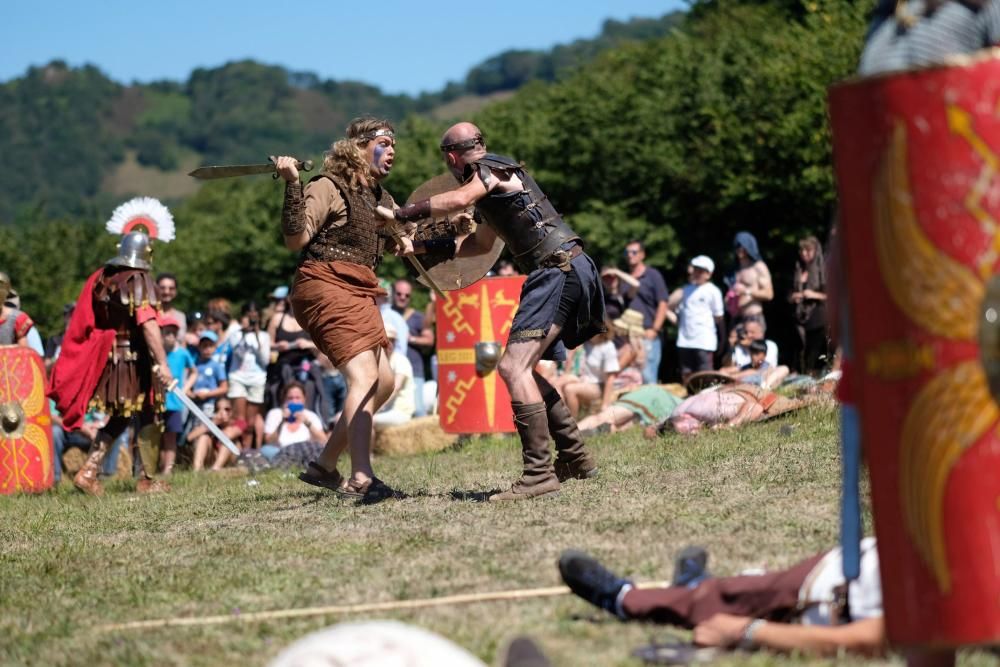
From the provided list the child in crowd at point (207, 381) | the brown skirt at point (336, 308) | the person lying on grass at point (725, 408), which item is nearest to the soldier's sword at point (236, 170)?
the brown skirt at point (336, 308)

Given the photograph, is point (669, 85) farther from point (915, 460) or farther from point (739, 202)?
point (915, 460)

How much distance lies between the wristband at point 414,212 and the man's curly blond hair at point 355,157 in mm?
735

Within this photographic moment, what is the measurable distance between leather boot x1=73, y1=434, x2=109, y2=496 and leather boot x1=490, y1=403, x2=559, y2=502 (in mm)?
4143

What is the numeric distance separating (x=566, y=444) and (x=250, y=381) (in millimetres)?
6868

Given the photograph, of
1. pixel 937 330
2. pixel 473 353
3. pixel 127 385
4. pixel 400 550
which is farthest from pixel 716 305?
pixel 937 330

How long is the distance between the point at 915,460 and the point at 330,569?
2.98 m

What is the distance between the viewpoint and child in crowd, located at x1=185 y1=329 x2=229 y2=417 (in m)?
14.2

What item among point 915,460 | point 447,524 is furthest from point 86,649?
point 915,460

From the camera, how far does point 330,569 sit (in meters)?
5.61

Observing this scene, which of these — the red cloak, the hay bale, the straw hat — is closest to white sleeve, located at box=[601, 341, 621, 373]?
the straw hat

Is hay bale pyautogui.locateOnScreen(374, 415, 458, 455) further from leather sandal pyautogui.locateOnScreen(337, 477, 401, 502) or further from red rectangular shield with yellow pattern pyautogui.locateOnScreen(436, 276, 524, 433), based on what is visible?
leather sandal pyautogui.locateOnScreen(337, 477, 401, 502)

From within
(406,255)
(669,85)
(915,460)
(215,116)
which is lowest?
(915,460)

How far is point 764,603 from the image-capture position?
4.19 meters

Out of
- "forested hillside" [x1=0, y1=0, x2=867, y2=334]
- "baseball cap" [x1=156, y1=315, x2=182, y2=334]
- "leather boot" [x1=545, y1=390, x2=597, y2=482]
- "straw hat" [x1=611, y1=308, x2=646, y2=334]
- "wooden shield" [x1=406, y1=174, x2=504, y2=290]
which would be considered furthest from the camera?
"forested hillside" [x1=0, y1=0, x2=867, y2=334]
